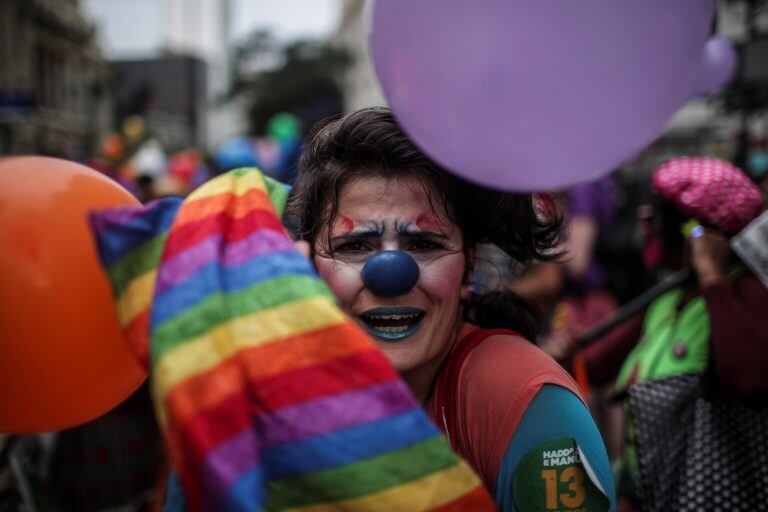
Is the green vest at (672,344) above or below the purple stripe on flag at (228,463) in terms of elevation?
below

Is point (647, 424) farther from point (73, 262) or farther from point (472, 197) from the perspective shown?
point (73, 262)

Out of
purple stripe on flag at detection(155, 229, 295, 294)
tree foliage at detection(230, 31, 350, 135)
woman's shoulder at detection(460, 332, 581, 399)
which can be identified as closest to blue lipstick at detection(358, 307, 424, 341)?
woman's shoulder at detection(460, 332, 581, 399)

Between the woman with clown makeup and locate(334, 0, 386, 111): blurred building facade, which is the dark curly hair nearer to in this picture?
the woman with clown makeup

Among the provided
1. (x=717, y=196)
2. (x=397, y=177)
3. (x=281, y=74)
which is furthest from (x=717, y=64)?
(x=281, y=74)

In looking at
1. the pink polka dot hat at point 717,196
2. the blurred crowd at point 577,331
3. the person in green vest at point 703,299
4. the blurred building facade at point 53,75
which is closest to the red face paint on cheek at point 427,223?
the blurred crowd at point 577,331

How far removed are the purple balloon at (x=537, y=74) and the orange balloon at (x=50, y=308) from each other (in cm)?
59

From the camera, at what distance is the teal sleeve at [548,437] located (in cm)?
119

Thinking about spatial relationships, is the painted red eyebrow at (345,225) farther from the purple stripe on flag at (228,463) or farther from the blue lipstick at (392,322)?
the purple stripe on flag at (228,463)

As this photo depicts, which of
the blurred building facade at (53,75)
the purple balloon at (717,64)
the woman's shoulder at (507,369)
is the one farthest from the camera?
the blurred building facade at (53,75)

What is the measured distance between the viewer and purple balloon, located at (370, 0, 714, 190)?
0.97 metres

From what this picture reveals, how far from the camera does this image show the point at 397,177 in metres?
1.44

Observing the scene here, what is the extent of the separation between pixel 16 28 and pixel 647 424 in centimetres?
2602

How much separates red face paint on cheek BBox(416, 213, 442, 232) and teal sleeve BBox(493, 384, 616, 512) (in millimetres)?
394

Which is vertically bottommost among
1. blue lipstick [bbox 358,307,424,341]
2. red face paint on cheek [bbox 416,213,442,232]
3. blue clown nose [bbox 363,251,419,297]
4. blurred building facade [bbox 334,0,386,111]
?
blue lipstick [bbox 358,307,424,341]
